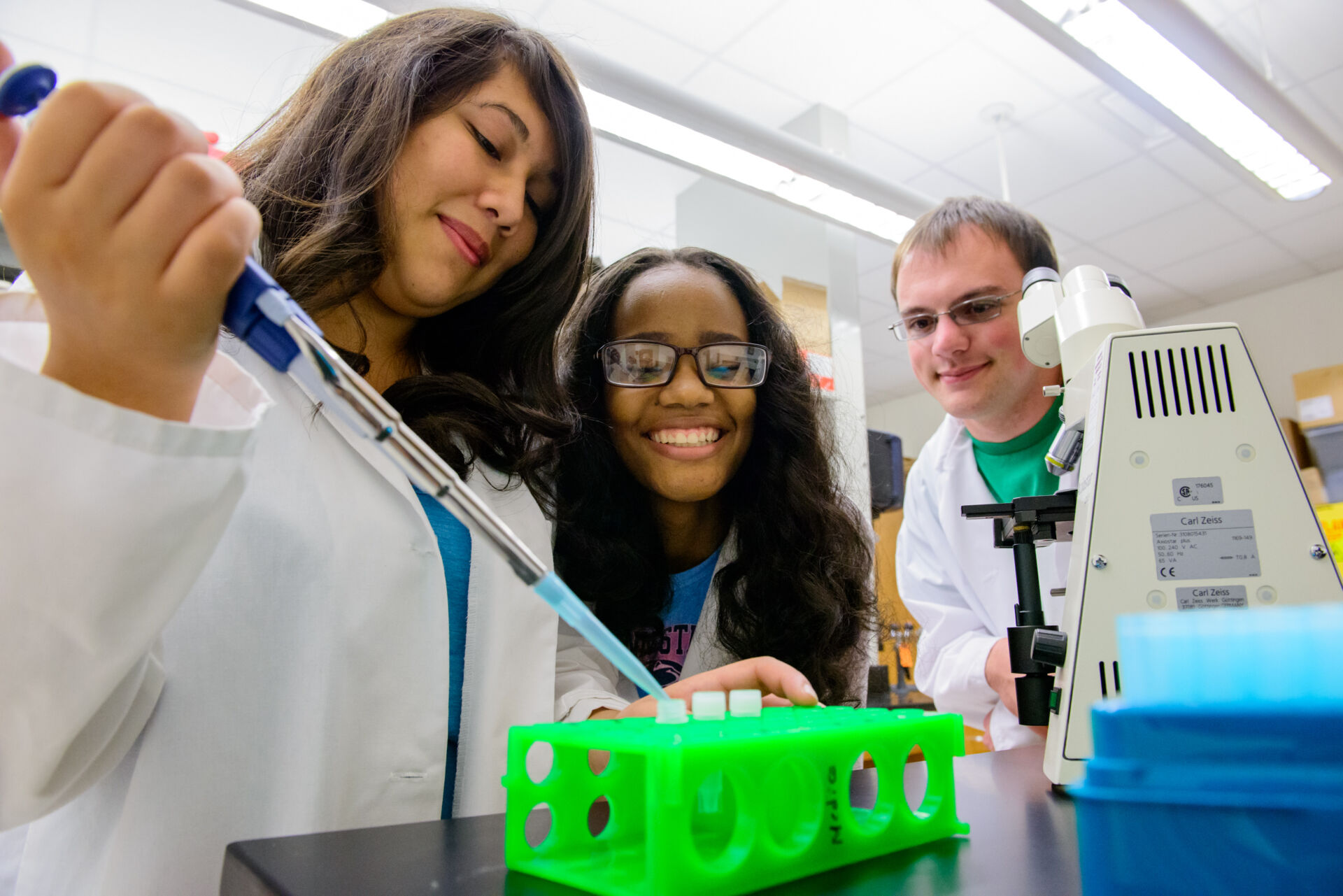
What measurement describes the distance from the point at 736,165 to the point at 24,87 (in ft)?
9.12

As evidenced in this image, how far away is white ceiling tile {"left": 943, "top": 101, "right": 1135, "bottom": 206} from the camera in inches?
137

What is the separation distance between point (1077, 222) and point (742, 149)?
2448 mm

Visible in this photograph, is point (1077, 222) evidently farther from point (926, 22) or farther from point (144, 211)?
point (144, 211)

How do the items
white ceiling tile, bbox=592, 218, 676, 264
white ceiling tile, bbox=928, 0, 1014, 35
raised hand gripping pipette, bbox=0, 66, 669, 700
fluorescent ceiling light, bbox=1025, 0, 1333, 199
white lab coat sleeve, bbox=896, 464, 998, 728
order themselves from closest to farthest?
raised hand gripping pipette, bbox=0, 66, 669, 700, white lab coat sleeve, bbox=896, 464, 998, 728, fluorescent ceiling light, bbox=1025, 0, 1333, 199, white ceiling tile, bbox=928, 0, 1014, 35, white ceiling tile, bbox=592, 218, 676, 264

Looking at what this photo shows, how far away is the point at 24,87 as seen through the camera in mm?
394

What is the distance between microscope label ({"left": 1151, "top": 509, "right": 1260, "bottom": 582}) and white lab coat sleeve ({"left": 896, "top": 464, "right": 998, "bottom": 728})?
671mm

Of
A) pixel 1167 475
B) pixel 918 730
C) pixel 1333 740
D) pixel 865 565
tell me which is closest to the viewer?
pixel 1333 740

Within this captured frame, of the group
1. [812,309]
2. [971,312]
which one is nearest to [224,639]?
[971,312]

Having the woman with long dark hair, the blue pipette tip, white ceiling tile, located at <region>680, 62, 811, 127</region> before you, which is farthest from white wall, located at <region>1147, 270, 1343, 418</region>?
the blue pipette tip

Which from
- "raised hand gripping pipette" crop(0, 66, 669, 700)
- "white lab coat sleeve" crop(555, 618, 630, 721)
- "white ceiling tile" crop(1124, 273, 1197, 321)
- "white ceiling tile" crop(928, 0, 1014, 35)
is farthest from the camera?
"white ceiling tile" crop(1124, 273, 1197, 321)

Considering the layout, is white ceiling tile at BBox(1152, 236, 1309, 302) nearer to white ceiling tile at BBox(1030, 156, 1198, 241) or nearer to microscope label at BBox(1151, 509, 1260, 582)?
white ceiling tile at BBox(1030, 156, 1198, 241)

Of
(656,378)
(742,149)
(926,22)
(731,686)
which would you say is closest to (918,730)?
(731,686)

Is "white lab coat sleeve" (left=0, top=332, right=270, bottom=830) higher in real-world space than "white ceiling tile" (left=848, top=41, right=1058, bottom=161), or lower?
lower

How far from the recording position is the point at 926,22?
286cm
